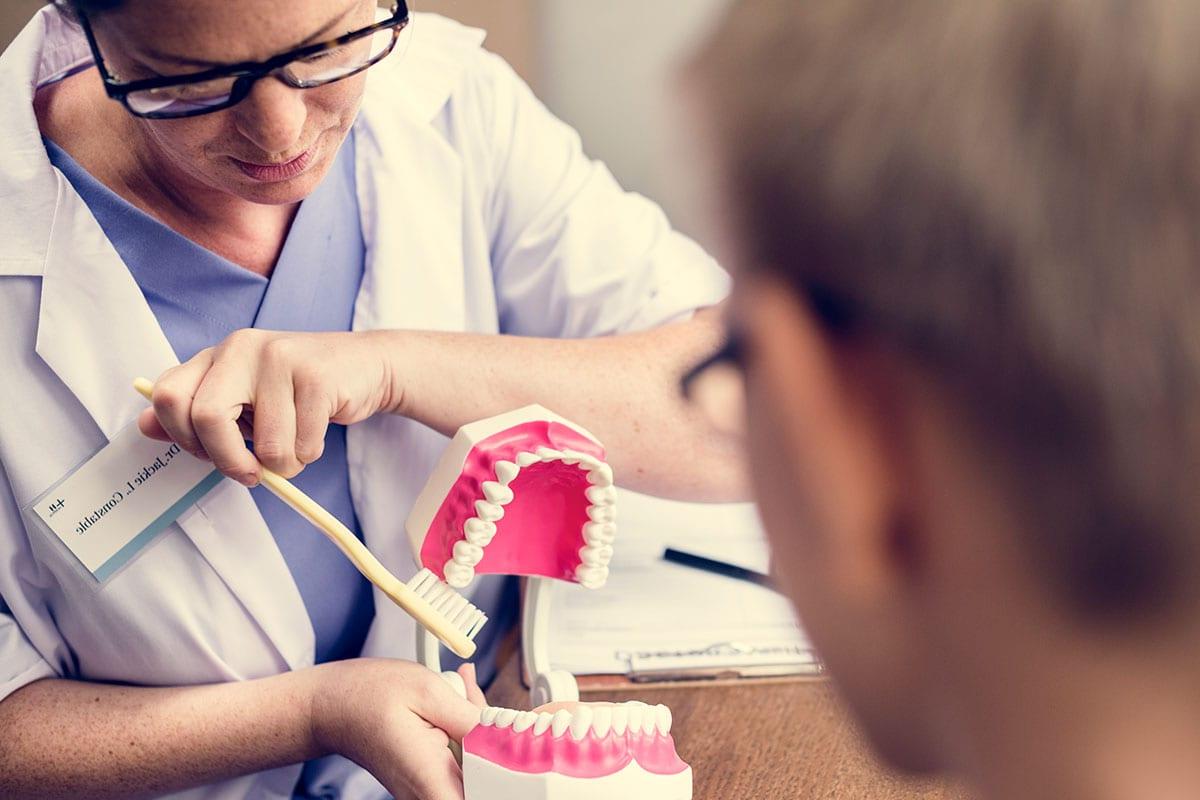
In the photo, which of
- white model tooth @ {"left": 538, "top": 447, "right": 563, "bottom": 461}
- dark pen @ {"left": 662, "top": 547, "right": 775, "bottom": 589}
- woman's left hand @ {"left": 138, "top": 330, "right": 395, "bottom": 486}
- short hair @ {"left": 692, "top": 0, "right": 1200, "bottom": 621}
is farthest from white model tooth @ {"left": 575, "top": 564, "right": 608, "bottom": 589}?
short hair @ {"left": 692, "top": 0, "right": 1200, "bottom": 621}

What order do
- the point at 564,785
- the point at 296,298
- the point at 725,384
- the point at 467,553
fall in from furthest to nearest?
the point at 296,298, the point at 467,553, the point at 564,785, the point at 725,384

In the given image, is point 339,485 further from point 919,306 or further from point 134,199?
point 919,306

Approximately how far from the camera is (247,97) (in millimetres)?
807

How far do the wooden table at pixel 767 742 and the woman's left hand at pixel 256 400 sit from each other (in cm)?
30

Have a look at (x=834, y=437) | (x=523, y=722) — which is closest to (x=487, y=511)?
(x=523, y=722)

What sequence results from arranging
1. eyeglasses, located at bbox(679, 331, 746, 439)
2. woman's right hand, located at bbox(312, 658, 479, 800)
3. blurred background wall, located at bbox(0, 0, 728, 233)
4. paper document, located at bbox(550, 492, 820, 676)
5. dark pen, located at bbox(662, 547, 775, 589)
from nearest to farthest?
eyeglasses, located at bbox(679, 331, 746, 439), woman's right hand, located at bbox(312, 658, 479, 800), paper document, located at bbox(550, 492, 820, 676), dark pen, located at bbox(662, 547, 775, 589), blurred background wall, located at bbox(0, 0, 728, 233)

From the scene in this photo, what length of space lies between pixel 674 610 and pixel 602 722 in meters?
0.41

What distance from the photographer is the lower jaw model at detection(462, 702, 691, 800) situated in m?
0.72

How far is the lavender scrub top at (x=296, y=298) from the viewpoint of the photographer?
38.1 inches

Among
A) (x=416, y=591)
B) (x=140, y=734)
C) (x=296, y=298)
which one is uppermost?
(x=296, y=298)

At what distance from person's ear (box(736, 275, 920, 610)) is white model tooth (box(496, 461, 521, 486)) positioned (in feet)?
1.26

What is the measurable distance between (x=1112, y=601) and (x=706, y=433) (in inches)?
31.5

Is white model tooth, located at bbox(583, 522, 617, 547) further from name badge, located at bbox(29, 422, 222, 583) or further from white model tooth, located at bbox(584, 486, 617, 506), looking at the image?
name badge, located at bbox(29, 422, 222, 583)

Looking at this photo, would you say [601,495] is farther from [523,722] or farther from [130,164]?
[130,164]
